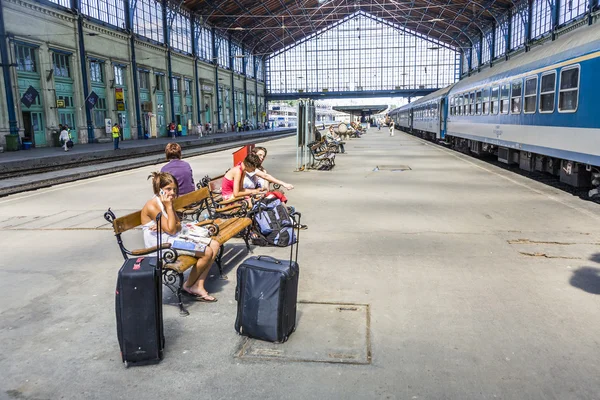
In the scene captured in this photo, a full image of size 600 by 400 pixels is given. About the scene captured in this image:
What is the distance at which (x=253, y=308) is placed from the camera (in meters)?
3.85

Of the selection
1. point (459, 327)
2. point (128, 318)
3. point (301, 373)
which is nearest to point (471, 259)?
point (459, 327)

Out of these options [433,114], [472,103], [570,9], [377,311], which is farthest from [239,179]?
[570,9]

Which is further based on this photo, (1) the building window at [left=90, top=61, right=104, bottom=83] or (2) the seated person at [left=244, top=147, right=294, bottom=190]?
(1) the building window at [left=90, top=61, right=104, bottom=83]

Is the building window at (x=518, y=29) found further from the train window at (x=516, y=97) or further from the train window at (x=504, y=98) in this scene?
the train window at (x=516, y=97)

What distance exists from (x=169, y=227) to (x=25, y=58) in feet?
103

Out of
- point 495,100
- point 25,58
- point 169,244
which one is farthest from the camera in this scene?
point 25,58

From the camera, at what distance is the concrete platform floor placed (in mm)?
3277

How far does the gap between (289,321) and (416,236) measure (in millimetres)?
3716

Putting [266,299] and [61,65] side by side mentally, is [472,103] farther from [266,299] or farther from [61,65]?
[61,65]

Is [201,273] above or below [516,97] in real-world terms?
below

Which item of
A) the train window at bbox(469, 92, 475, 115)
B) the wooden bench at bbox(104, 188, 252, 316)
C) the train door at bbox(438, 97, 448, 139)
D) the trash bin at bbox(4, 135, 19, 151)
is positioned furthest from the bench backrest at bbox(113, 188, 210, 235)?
the trash bin at bbox(4, 135, 19, 151)

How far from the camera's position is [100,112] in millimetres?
37781

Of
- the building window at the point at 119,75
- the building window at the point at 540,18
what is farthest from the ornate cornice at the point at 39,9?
the building window at the point at 540,18

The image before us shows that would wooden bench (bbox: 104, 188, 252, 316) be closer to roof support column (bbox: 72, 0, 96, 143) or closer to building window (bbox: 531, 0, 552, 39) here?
roof support column (bbox: 72, 0, 96, 143)
